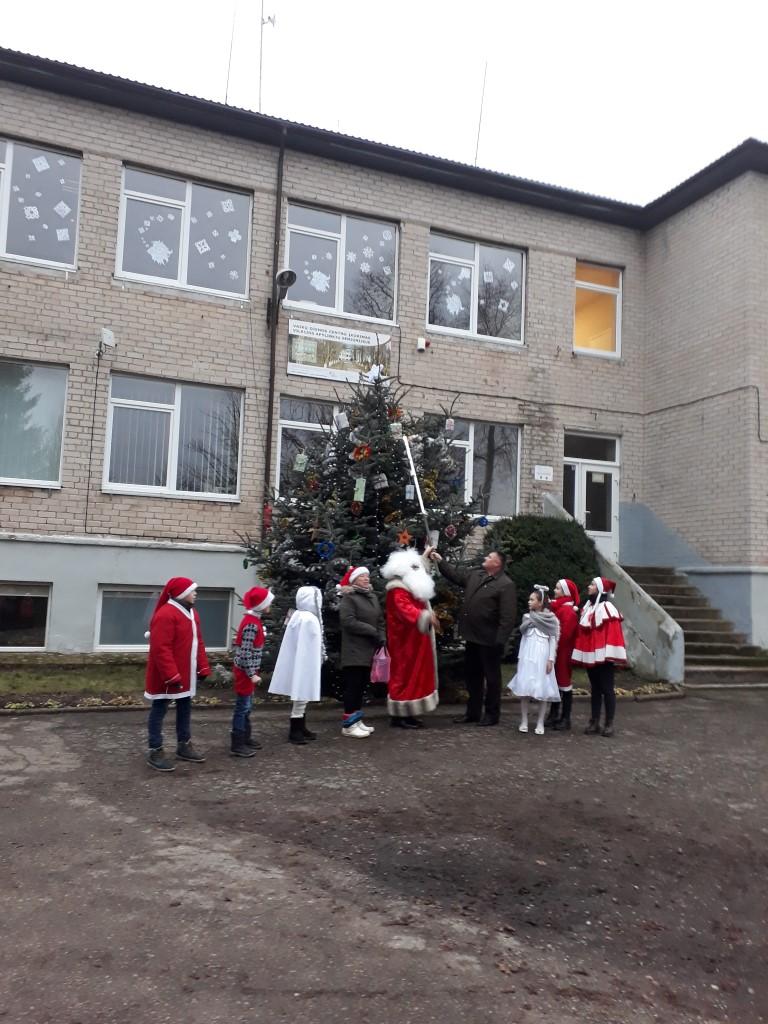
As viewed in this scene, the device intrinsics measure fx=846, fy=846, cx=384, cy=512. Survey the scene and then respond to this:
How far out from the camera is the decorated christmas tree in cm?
930

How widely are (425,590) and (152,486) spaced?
19.1 feet

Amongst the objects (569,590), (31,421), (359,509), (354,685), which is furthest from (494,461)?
(354,685)

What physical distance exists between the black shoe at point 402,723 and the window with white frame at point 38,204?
823 cm

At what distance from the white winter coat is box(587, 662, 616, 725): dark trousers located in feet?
9.28

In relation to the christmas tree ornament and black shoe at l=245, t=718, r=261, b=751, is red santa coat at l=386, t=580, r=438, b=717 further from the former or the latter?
black shoe at l=245, t=718, r=261, b=751

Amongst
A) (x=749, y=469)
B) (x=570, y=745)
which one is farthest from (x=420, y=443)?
(x=749, y=469)

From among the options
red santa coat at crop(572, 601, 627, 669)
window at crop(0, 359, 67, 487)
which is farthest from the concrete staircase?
window at crop(0, 359, 67, 487)

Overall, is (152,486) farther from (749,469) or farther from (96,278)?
(749,469)

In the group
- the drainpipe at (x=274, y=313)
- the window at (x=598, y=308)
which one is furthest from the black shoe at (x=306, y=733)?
the window at (x=598, y=308)

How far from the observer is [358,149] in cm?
1395

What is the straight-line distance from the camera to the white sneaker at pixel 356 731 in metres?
8.02

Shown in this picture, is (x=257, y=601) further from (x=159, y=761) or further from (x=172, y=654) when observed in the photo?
(x=159, y=761)

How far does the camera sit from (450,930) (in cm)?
411

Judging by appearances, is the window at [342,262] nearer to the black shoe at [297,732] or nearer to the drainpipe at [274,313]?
the drainpipe at [274,313]
